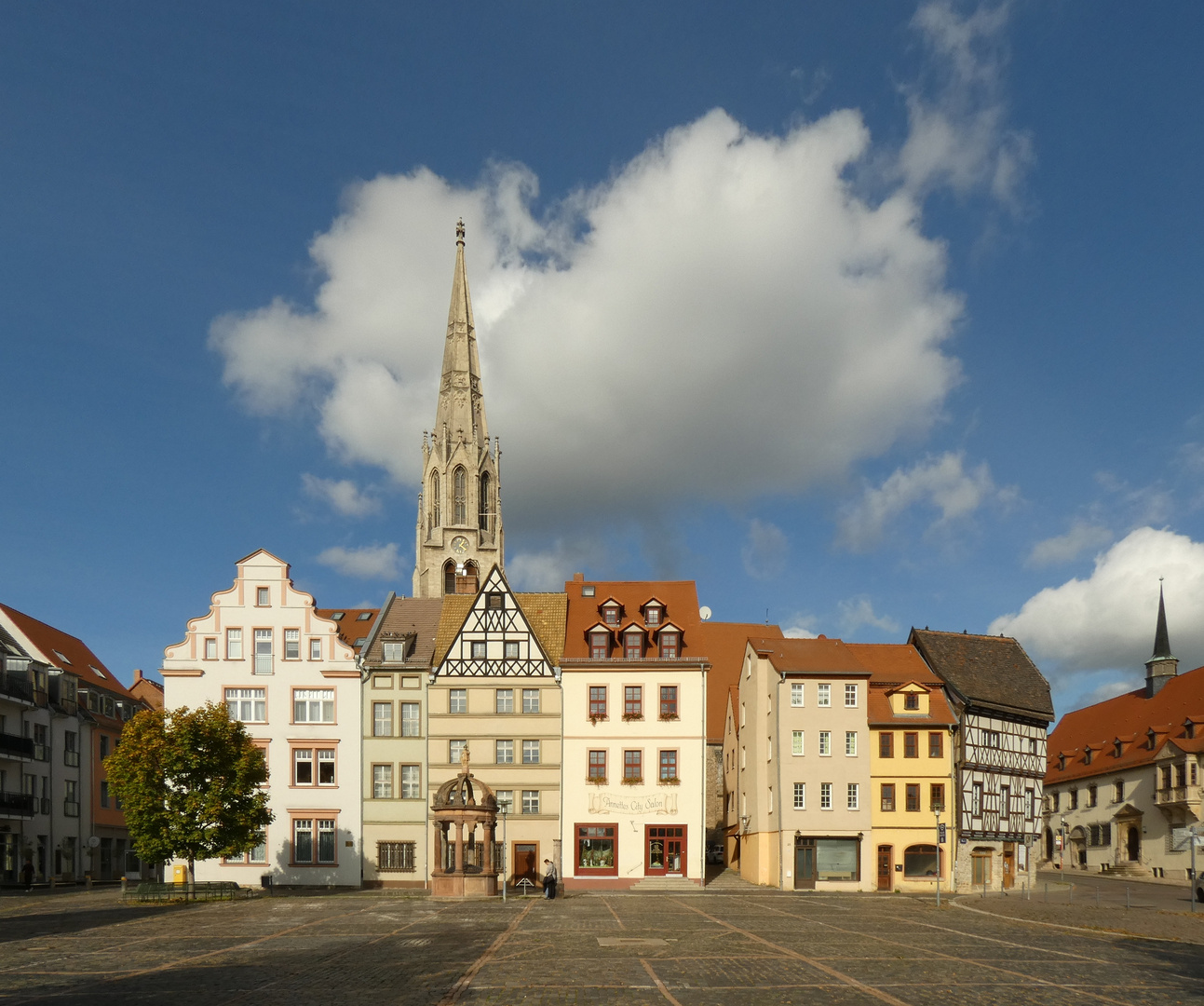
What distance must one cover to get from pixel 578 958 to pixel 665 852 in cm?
3191

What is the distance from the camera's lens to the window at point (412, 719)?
5888 centimetres

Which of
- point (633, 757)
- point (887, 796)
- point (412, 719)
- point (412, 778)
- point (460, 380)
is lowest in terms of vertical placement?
point (887, 796)

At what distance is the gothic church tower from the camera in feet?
379

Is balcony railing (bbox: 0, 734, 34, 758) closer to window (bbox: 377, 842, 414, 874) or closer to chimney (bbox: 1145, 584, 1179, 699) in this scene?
window (bbox: 377, 842, 414, 874)

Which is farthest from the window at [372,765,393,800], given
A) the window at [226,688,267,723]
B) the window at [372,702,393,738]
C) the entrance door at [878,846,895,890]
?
the entrance door at [878,846,895,890]

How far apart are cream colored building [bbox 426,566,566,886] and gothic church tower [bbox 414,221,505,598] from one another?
164ft

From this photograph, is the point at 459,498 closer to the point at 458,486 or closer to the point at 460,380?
the point at 458,486

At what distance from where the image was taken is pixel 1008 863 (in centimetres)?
6144

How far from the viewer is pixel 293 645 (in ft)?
196

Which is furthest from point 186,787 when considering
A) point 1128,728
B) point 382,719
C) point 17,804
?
point 1128,728

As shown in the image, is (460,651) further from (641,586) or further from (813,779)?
(813,779)

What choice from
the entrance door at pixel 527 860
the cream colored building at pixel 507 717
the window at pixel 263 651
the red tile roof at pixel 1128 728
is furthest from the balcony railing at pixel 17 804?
the red tile roof at pixel 1128 728

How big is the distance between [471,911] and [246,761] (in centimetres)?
1403

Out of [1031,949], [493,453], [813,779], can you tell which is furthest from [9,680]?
[493,453]
